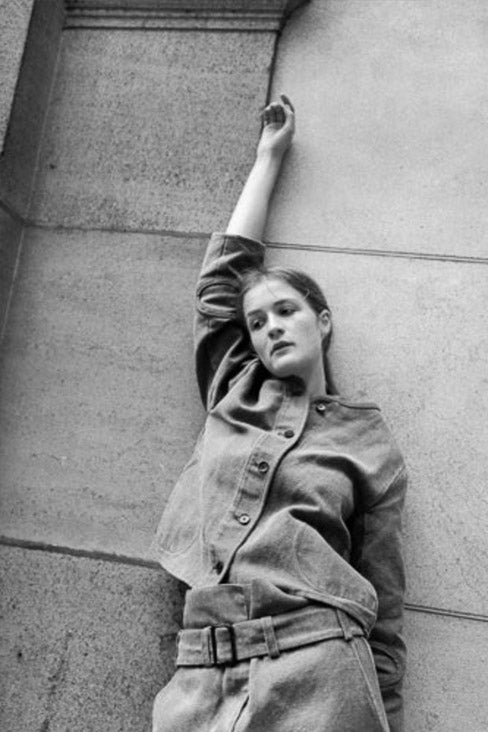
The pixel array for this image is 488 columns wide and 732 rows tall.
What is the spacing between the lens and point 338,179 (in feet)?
12.4

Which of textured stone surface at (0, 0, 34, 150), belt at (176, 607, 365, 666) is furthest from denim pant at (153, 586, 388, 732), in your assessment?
textured stone surface at (0, 0, 34, 150)

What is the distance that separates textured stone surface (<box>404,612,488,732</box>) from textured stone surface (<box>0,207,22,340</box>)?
2046 millimetres

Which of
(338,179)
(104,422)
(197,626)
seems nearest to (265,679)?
(197,626)

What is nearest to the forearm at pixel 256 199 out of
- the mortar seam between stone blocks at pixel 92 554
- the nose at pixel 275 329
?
Answer: the nose at pixel 275 329

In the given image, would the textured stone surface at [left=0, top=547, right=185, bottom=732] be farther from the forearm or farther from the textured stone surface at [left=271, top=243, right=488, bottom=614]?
the forearm

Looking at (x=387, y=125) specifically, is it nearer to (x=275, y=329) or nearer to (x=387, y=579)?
(x=275, y=329)

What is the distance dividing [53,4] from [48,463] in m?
2.13

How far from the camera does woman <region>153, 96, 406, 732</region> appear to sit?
2512 mm

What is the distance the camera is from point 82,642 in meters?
3.23

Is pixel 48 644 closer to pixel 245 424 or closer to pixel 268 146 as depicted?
pixel 245 424

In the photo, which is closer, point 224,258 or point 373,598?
point 373,598

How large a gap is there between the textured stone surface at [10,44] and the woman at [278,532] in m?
1.12

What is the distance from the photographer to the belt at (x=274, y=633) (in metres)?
2.55

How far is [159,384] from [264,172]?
38.2 inches
